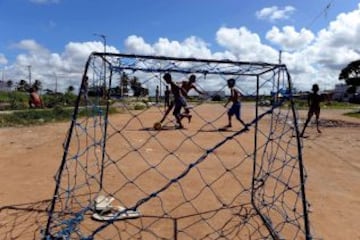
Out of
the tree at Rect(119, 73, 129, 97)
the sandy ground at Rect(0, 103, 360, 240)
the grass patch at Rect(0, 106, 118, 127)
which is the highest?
the tree at Rect(119, 73, 129, 97)

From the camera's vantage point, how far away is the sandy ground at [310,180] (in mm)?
4674

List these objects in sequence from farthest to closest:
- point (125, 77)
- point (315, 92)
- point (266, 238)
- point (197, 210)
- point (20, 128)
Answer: point (20, 128) → point (315, 92) → point (125, 77) → point (197, 210) → point (266, 238)

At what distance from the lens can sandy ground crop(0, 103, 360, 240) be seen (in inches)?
184

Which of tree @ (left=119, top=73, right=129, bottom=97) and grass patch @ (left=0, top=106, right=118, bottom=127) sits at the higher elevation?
tree @ (left=119, top=73, right=129, bottom=97)

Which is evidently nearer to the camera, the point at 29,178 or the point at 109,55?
the point at 109,55

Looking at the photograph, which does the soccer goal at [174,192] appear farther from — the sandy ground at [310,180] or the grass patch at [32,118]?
the grass patch at [32,118]

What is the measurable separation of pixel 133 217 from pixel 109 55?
164 cm

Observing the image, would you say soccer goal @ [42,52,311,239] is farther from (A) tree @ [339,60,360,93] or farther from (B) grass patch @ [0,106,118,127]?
(A) tree @ [339,60,360,93]

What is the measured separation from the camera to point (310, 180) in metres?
6.66

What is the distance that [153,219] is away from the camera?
469 cm

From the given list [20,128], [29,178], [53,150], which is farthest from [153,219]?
[20,128]

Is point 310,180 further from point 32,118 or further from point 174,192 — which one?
point 32,118

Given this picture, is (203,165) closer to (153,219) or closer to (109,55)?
(153,219)

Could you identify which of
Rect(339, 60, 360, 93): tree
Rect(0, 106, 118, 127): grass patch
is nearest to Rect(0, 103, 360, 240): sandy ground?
Rect(0, 106, 118, 127): grass patch
